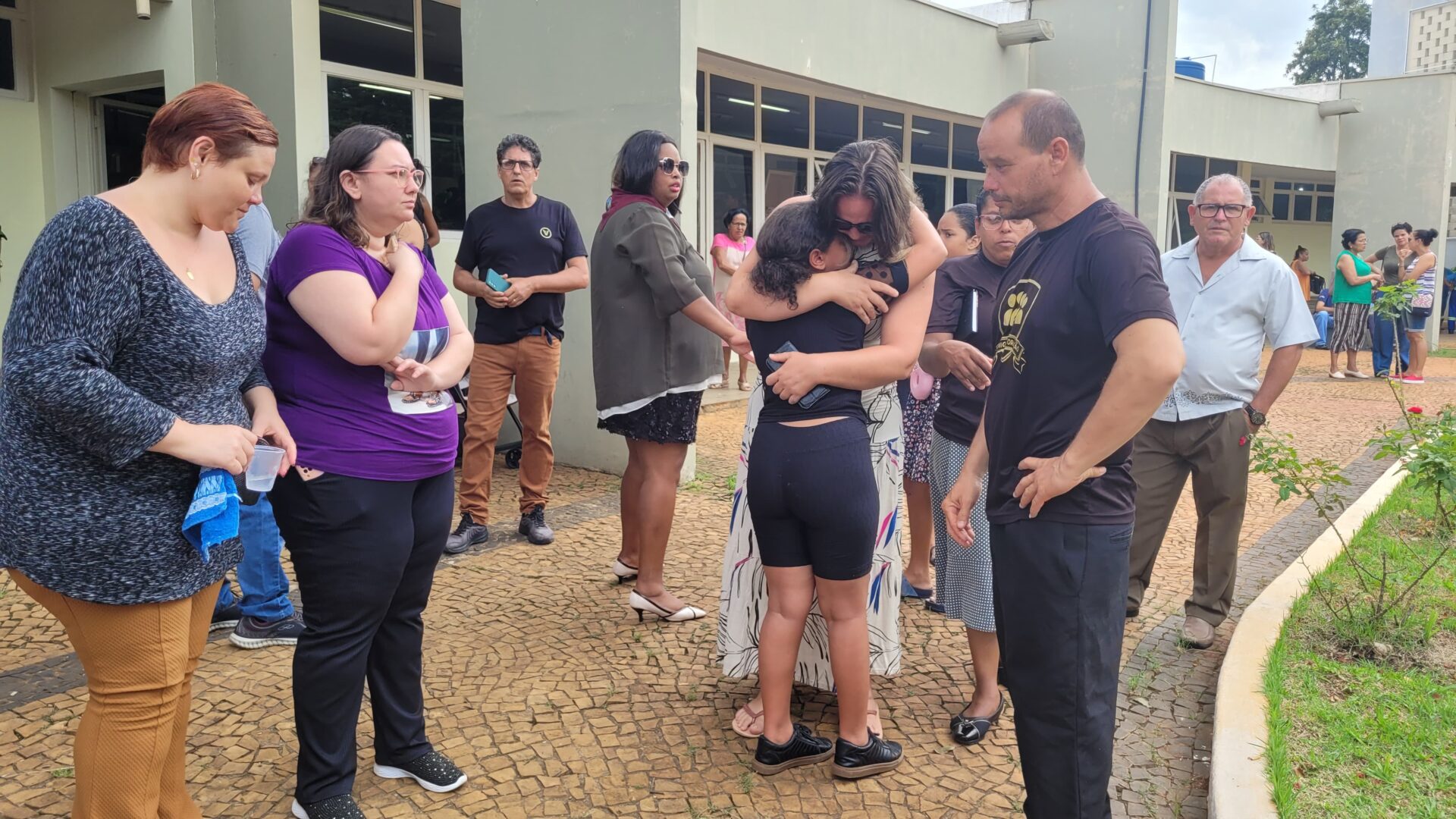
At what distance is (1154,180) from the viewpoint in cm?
1405

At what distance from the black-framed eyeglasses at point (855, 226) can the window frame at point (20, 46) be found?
838 cm

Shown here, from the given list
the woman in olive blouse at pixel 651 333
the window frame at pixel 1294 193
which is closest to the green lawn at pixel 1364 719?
the woman in olive blouse at pixel 651 333

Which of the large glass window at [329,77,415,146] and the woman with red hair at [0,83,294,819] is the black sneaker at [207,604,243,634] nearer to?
the woman with red hair at [0,83,294,819]

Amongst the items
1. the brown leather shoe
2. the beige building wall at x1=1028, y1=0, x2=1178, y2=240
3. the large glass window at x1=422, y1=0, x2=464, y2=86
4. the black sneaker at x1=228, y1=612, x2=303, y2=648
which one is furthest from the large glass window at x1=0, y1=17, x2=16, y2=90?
the beige building wall at x1=1028, y1=0, x2=1178, y2=240

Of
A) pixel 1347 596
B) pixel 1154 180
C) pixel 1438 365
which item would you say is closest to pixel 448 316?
pixel 1347 596

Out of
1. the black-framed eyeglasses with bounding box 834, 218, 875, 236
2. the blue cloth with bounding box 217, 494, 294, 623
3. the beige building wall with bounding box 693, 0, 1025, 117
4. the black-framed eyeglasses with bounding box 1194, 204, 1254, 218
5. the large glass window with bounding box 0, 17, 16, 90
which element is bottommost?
the blue cloth with bounding box 217, 494, 294, 623

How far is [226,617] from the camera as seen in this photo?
4.37 meters

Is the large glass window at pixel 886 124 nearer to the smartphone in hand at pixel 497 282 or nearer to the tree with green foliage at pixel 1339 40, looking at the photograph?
the smartphone in hand at pixel 497 282

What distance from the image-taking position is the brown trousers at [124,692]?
2.28m

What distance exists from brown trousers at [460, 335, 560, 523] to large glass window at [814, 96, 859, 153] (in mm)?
9124

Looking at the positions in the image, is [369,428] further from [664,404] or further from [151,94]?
[151,94]

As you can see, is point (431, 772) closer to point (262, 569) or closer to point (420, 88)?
point (262, 569)

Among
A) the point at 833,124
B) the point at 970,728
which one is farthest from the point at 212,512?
the point at 833,124

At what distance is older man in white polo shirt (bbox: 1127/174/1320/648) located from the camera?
4.36 meters
